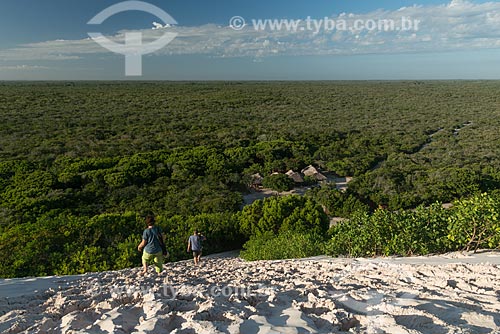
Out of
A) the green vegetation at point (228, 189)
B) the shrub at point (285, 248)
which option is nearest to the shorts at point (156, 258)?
the green vegetation at point (228, 189)

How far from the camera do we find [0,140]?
25672 mm

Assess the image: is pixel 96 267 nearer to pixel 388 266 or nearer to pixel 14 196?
pixel 388 266

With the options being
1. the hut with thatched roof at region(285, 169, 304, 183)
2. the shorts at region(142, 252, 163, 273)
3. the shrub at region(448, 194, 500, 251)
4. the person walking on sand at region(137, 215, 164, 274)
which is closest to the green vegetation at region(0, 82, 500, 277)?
the shrub at region(448, 194, 500, 251)

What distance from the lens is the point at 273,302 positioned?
4223 millimetres

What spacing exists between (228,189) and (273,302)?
39.8 ft

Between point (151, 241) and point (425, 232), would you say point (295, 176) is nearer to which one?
point (425, 232)

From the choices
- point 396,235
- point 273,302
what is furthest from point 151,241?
point 396,235

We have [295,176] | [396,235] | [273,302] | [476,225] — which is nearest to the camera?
[273,302]

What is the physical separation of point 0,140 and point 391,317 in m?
28.4

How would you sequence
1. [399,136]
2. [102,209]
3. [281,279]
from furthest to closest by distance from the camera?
[399,136]
[102,209]
[281,279]

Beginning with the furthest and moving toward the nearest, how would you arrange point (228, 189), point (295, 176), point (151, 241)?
point (295, 176) → point (228, 189) → point (151, 241)

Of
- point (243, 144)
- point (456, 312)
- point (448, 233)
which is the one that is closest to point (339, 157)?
point (243, 144)

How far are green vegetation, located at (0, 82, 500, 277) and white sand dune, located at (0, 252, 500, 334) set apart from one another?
6.25 feet

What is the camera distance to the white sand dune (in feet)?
11.7
